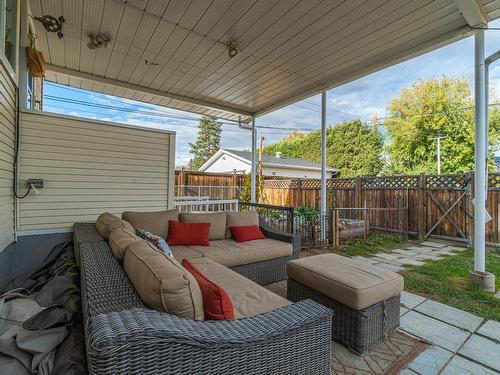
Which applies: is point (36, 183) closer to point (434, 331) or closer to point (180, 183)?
point (434, 331)

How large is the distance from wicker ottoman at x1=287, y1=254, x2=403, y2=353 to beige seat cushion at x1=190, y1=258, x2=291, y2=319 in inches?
19.7

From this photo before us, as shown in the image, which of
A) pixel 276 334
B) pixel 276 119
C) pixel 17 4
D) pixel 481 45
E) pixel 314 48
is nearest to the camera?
pixel 276 334

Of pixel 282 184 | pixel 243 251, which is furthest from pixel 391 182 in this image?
pixel 243 251

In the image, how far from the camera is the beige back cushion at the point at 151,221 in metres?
3.21

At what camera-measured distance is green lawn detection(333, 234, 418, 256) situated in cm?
494

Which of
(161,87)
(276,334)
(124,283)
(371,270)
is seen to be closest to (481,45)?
(371,270)

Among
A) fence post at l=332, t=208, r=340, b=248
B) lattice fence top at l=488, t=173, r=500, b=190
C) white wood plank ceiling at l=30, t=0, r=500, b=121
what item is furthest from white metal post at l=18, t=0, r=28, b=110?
lattice fence top at l=488, t=173, r=500, b=190

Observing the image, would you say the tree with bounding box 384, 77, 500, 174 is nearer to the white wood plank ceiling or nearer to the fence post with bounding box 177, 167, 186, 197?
the white wood plank ceiling

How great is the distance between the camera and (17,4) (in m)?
2.67

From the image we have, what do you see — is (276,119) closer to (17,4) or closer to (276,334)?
(17,4)

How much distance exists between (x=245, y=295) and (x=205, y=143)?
2717 centimetres

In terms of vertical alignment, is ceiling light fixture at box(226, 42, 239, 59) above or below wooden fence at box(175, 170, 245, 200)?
above

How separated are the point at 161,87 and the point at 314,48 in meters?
2.97

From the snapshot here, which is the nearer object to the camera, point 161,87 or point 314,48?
point 314,48
